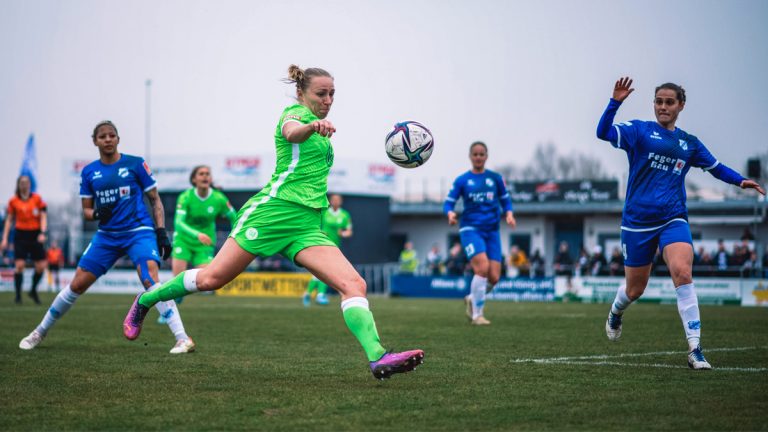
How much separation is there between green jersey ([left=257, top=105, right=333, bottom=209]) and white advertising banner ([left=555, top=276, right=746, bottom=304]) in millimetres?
20068

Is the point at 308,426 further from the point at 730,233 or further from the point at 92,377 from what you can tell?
the point at 730,233

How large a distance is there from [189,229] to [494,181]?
4922mm

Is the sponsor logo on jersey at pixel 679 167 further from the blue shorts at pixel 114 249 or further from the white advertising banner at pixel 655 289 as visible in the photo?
the white advertising banner at pixel 655 289

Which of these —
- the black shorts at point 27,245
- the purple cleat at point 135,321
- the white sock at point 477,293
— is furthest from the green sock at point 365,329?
the black shorts at point 27,245

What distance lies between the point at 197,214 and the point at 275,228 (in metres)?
7.91

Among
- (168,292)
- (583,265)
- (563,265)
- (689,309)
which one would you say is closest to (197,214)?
(168,292)

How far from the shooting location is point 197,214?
14.8 meters

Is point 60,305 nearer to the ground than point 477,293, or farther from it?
farther from it

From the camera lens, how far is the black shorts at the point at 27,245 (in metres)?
21.0

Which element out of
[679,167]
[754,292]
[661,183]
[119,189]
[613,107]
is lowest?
[754,292]

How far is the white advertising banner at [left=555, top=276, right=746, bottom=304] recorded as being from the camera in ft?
84.6

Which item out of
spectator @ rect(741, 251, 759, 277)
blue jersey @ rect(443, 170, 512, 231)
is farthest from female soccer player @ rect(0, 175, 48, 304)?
spectator @ rect(741, 251, 759, 277)

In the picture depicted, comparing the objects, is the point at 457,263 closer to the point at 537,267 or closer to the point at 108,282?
the point at 537,267

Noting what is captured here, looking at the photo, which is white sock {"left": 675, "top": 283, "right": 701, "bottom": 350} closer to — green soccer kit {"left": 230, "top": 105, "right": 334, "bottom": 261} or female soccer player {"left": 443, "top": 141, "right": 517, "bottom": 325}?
green soccer kit {"left": 230, "top": 105, "right": 334, "bottom": 261}
